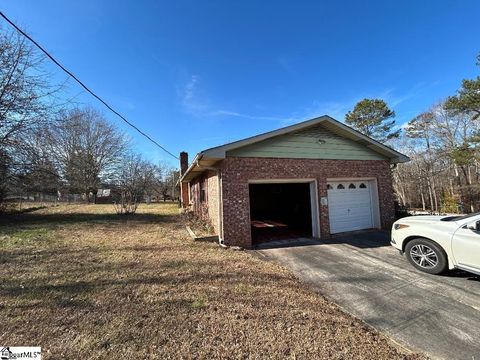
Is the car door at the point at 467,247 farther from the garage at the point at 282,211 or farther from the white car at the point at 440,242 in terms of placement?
the garage at the point at 282,211

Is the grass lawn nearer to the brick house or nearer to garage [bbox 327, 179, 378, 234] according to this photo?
the brick house

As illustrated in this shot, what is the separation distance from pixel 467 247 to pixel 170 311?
5143mm

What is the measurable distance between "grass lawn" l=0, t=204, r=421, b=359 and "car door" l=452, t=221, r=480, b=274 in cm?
268

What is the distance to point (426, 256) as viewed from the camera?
5.23m

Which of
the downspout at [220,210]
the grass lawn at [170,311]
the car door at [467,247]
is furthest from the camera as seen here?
the downspout at [220,210]

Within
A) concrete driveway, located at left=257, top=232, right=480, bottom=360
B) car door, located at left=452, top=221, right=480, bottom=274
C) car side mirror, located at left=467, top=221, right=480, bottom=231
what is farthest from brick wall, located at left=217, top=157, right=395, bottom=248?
car side mirror, located at left=467, top=221, right=480, bottom=231

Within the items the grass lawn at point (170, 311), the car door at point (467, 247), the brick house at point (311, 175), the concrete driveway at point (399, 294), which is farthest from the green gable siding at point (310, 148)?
the car door at point (467, 247)

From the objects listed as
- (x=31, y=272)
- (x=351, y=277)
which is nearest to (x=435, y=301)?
(x=351, y=277)

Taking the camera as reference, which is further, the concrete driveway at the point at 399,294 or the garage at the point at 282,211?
the garage at the point at 282,211

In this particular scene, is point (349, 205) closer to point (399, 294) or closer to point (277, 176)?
point (277, 176)

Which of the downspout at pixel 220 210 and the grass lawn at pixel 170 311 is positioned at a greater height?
the downspout at pixel 220 210

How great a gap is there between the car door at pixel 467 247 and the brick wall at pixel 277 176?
4304 mm

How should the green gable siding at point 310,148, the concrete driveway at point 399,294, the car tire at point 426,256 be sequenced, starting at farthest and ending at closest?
the green gable siding at point 310,148 < the car tire at point 426,256 < the concrete driveway at point 399,294

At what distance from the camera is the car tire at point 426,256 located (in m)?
4.95
